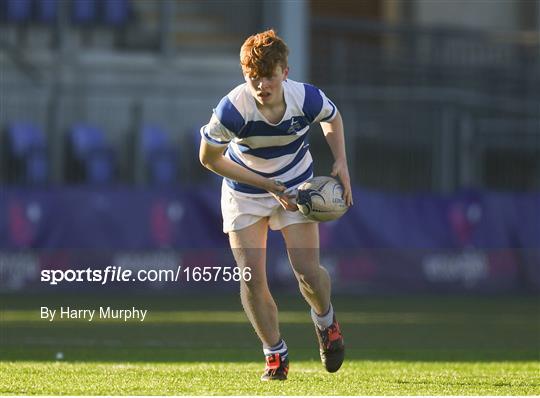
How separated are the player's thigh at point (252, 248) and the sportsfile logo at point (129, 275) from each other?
29.2 feet

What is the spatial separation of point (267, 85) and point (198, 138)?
475 inches

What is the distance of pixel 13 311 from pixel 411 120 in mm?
7418

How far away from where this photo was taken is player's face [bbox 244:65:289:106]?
673 centimetres

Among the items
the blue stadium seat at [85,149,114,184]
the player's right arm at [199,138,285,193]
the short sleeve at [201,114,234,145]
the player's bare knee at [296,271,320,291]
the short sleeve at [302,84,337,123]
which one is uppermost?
the short sleeve at [302,84,337,123]

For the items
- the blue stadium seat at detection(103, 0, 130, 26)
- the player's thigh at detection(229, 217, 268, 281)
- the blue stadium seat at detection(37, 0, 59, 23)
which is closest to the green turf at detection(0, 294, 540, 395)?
the player's thigh at detection(229, 217, 268, 281)

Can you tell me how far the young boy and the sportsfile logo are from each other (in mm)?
8822

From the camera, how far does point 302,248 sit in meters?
7.18

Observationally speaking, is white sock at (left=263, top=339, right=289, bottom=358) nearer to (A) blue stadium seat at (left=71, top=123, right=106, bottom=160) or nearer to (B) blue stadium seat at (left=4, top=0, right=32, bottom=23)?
(A) blue stadium seat at (left=71, top=123, right=106, bottom=160)

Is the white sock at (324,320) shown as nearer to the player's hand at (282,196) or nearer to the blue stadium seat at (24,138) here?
the player's hand at (282,196)

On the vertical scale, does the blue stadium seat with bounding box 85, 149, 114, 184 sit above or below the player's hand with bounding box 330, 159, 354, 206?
below

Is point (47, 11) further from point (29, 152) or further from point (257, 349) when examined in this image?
point (257, 349)

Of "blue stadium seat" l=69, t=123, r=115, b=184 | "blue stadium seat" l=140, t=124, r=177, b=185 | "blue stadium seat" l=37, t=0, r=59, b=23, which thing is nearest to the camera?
"blue stadium seat" l=69, t=123, r=115, b=184

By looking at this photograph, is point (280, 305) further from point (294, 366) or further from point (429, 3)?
point (429, 3)

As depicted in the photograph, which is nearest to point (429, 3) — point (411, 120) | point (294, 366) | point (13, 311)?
point (411, 120)
